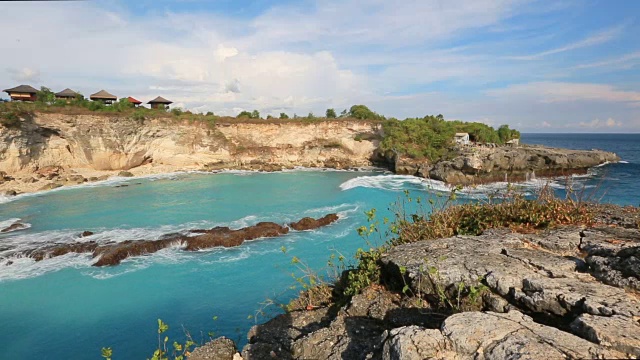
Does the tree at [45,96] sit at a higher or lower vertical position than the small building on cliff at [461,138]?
higher

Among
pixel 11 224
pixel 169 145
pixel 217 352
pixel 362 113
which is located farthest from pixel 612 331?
pixel 362 113

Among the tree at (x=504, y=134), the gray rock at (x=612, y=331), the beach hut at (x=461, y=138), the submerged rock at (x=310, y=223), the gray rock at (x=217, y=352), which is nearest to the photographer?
the gray rock at (x=612, y=331)

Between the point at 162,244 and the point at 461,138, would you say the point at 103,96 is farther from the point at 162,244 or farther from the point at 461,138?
the point at 461,138

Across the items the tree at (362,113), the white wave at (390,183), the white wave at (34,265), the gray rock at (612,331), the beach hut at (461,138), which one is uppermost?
the tree at (362,113)

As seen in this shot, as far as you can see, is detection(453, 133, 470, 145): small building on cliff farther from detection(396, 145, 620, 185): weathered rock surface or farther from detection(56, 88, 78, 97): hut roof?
detection(56, 88, 78, 97): hut roof

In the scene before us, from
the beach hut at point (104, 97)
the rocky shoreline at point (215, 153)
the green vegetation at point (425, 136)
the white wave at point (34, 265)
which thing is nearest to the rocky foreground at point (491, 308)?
the white wave at point (34, 265)

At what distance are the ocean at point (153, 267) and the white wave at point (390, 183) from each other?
1.55m

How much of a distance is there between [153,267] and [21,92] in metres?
39.5

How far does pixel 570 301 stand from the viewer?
10.8 feet

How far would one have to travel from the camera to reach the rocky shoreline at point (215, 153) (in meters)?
30.1

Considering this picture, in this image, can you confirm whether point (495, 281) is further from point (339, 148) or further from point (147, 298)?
point (339, 148)

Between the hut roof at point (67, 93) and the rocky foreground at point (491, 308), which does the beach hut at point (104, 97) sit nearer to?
the hut roof at point (67, 93)

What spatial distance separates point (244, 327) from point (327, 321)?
464 centimetres

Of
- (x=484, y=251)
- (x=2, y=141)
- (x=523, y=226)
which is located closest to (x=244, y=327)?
(x=484, y=251)
